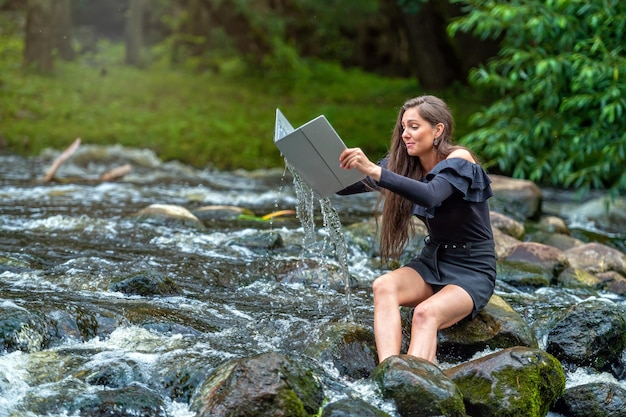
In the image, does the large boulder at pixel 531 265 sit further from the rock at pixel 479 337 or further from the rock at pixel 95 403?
the rock at pixel 95 403

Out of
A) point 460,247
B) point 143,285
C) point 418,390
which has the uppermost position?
point 460,247

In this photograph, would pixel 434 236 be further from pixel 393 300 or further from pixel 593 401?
pixel 593 401

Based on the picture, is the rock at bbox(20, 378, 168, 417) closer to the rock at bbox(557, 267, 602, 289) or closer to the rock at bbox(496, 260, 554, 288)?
the rock at bbox(496, 260, 554, 288)

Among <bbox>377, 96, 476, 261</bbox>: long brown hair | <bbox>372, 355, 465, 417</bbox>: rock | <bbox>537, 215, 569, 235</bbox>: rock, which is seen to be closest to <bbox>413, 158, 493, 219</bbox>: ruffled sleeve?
<bbox>377, 96, 476, 261</bbox>: long brown hair

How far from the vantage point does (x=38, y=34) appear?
733 inches

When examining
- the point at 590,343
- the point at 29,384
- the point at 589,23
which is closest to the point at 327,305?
the point at 590,343

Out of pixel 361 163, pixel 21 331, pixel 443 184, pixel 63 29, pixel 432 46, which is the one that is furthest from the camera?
pixel 63 29

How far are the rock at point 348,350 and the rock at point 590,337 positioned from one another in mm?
1229

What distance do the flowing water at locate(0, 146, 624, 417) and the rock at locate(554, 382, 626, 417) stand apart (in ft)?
1.16

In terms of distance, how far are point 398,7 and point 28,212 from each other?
9856mm

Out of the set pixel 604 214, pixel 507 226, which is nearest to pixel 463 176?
pixel 507 226

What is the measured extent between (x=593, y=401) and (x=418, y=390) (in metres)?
1.17

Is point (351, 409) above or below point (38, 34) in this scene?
below

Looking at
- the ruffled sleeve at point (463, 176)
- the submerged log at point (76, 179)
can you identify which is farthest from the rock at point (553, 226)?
the submerged log at point (76, 179)
